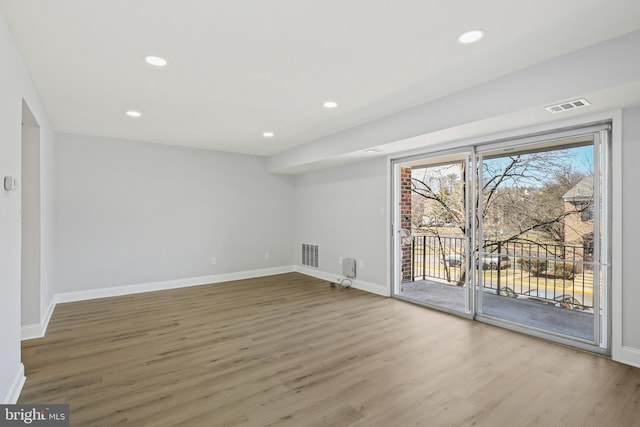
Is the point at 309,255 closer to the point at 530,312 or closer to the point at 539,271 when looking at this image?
the point at 530,312

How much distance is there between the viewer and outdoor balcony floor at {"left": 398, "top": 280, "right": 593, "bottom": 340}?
3365 millimetres

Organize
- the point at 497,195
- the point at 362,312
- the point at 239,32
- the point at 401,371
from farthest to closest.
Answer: the point at 362,312, the point at 497,195, the point at 401,371, the point at 239,32

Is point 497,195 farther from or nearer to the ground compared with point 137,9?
nearer to the ground

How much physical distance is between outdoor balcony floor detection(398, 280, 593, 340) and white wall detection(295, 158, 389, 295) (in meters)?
0.74

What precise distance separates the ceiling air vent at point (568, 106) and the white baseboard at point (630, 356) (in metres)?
2.06

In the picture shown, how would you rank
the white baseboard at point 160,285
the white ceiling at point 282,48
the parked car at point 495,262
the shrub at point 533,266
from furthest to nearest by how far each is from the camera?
the white baseboard at point 160,285 < the parked car at point 495,262 < the shrub at point 533,266 < the white ceiling at point 282,48

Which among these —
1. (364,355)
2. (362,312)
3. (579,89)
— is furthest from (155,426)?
(579,89)

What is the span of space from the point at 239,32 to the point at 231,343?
271cm

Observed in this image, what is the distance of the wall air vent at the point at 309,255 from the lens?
6434mm

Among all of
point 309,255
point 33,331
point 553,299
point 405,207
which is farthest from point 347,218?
point 33,331

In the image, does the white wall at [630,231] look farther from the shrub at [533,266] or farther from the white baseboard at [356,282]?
the white baseboard at [356,282]

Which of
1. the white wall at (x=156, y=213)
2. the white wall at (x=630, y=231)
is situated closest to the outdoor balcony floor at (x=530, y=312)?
the white wall at (x=630, y=231)

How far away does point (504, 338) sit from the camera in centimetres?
328

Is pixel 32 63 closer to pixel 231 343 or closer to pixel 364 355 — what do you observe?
pixel 231 343
